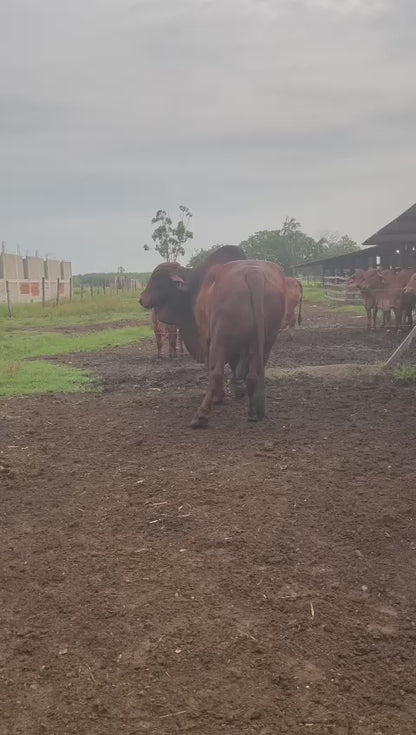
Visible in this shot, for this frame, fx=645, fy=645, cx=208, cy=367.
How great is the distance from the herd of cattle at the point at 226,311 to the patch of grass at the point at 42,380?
64.7 inches

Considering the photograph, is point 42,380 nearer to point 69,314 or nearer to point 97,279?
point 69,314

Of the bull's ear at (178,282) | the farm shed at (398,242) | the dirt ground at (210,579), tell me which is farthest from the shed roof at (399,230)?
the dirt ground at (210,579)

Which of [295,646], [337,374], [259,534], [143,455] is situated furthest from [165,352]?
[295,646]

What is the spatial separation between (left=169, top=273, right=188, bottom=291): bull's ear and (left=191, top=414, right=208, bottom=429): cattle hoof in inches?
95.6

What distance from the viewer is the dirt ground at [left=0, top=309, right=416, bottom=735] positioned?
2.50m

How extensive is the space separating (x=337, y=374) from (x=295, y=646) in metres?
6.93

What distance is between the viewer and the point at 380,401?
7586 millimetres

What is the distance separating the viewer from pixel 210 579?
3430mm

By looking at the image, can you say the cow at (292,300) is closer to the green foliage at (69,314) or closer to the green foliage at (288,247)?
the green foliage at (69,314)

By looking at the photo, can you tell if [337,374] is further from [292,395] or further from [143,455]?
[143,455]

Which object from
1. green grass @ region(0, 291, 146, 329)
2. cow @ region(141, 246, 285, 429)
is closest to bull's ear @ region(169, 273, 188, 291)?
cow @ region(141, 246, 285, 429)

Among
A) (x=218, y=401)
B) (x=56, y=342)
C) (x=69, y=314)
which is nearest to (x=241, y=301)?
(x=218, y=401)

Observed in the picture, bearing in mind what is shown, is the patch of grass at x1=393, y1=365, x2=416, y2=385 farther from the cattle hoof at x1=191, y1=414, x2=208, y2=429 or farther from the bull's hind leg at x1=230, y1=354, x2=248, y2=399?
the cattle hoof at x1=191, y1=414, x2=208, y2=429

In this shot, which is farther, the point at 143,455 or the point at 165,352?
the point at 165,352
